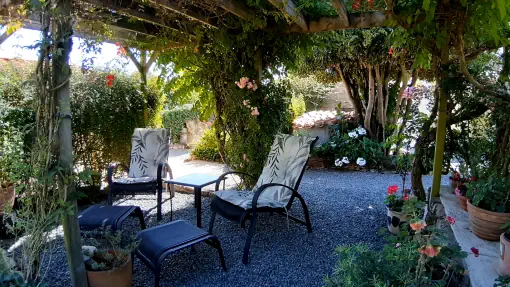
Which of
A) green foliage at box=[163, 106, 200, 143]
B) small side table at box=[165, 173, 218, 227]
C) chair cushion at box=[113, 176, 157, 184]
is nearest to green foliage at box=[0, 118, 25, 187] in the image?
chair cushion at box=[113, 176, 157, 184]

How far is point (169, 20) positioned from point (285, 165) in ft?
6.93

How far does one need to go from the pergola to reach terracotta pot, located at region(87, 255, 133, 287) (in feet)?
0.29

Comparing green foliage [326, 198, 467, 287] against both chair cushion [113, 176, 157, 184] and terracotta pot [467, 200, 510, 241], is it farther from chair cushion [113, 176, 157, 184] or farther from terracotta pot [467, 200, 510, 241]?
chair cushion [113, 176, 157, 184]

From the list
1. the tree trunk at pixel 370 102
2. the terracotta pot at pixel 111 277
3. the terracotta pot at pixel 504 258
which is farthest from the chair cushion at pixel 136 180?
the tree trunk at pixel 370 102

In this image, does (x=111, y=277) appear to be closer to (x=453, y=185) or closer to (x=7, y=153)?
(x=7, y=153)

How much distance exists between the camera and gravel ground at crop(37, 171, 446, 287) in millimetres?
2512

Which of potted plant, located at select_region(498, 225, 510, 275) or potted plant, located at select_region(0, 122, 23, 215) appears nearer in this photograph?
potted plant, located at select_region(498, 225, 510, 275)

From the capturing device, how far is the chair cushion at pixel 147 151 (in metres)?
4.26

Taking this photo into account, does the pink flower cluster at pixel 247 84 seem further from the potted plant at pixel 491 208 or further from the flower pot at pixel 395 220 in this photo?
the potted plant at pixel 491 208

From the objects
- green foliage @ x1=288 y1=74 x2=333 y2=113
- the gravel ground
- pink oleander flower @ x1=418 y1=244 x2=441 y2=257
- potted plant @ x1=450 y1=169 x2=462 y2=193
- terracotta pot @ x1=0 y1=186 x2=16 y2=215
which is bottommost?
the gravel ground

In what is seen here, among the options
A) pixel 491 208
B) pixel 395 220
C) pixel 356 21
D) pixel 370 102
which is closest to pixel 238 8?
pixel 356 21

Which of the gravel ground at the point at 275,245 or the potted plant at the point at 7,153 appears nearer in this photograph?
the gravel ground at the point at 275,245

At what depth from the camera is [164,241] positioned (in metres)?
2.41

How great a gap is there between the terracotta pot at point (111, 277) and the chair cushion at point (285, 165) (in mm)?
1352
